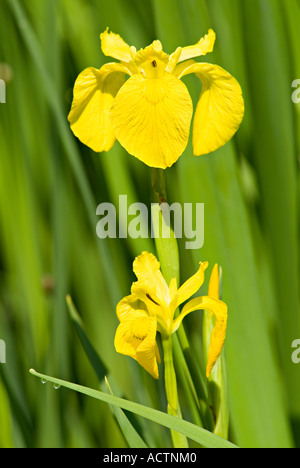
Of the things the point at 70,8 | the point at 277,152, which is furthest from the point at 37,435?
the point at 70,8

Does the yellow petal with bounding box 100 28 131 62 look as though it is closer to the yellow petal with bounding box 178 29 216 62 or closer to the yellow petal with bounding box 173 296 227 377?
the yellow petal with bounding box 178 29 216 62

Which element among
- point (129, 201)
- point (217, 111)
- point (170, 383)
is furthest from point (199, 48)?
point (170, 383)

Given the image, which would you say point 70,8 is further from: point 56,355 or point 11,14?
point 56,355

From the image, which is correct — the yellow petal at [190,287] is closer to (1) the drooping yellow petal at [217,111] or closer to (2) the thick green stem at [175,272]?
(2) the thick green stem at [175,272]

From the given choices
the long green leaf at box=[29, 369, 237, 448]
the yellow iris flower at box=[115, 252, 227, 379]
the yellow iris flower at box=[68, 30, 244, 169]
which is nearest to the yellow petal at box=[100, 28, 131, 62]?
the yellow iris flower at box=[68, 30, 244, 169]

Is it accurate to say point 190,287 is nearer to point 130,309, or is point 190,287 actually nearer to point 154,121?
point 130,309

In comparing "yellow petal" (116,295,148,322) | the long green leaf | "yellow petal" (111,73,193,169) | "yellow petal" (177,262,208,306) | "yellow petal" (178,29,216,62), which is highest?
"yellow petal" (178,29,216,62)
